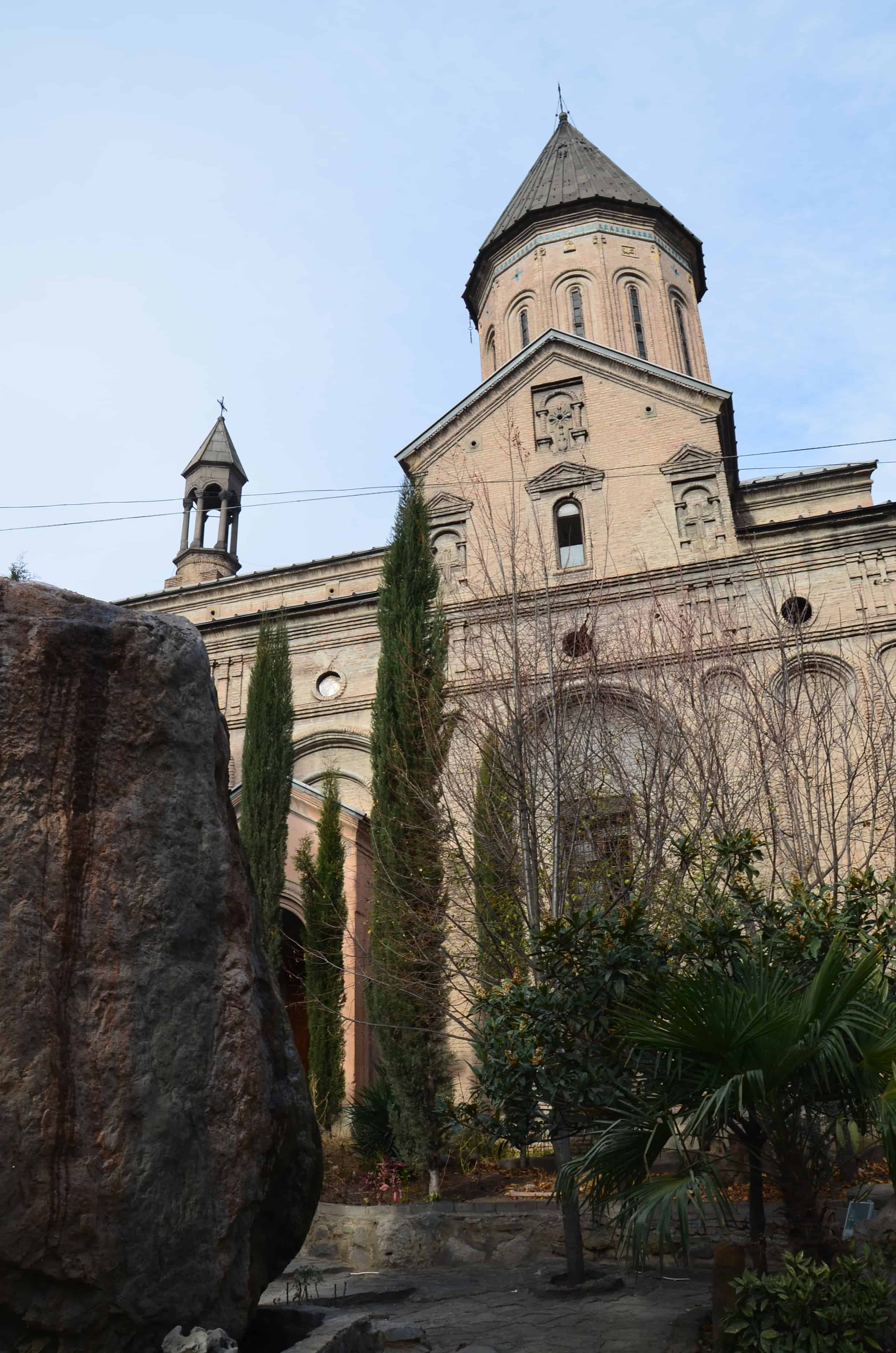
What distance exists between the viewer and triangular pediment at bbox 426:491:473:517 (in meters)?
18.7

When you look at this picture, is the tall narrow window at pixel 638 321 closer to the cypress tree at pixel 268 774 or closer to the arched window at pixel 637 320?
the arched window at pixel 637 320

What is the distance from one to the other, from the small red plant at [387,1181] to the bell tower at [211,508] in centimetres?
1845

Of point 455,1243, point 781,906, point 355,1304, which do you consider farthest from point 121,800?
point 455,1243

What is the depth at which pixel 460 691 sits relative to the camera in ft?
41.5

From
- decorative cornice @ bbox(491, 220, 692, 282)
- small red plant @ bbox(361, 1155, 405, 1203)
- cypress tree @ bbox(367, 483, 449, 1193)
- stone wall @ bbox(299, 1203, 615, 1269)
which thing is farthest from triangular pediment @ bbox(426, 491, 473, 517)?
stone wall @ bbox(299, 1203, 615, 1269)

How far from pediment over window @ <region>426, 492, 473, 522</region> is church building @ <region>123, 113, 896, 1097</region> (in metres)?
0.03

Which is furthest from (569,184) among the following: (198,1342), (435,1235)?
(198,1342)

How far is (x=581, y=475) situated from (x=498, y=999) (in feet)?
42.3

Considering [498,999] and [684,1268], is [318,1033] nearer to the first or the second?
[684,1268]

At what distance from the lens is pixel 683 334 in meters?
25.2

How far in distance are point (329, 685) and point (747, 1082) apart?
1424 cm

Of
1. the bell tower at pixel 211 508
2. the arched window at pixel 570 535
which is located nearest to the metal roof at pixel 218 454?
the bell tower at pixel 211 508

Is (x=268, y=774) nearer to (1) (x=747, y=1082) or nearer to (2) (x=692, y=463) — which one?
(2) (x=692, y=463)

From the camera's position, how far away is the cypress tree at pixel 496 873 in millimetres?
10539
